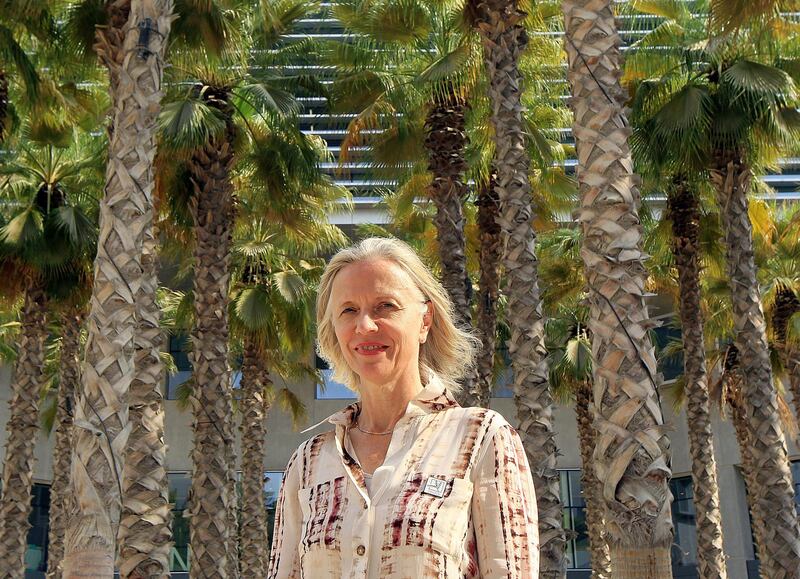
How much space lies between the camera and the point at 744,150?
55.7ft

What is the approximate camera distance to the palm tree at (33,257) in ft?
61.1

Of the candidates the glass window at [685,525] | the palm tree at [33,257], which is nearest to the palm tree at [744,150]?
the palm tree at [33,257]

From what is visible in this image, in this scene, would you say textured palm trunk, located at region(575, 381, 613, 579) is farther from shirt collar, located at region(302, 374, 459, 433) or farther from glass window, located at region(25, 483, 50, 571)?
shirt collar, located at region(302, 374, 459, 433)

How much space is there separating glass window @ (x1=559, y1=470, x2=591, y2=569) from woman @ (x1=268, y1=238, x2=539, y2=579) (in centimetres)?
3646

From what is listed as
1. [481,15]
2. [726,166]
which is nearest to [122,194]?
[481,15]

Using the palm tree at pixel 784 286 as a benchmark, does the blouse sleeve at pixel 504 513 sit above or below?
below

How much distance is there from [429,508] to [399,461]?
0.19 m

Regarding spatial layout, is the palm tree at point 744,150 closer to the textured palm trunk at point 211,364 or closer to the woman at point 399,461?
the textured palm trunk at point 211,364

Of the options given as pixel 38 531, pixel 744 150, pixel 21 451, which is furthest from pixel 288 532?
pixel 38 531

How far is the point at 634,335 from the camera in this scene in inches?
268

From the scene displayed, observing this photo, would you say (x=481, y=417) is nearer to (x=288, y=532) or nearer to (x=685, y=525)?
(x=288, y=532)

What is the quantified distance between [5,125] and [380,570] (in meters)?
16.5

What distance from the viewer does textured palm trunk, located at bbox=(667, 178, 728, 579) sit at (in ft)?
58.4

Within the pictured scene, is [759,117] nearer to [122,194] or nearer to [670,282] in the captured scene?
[670,282]
